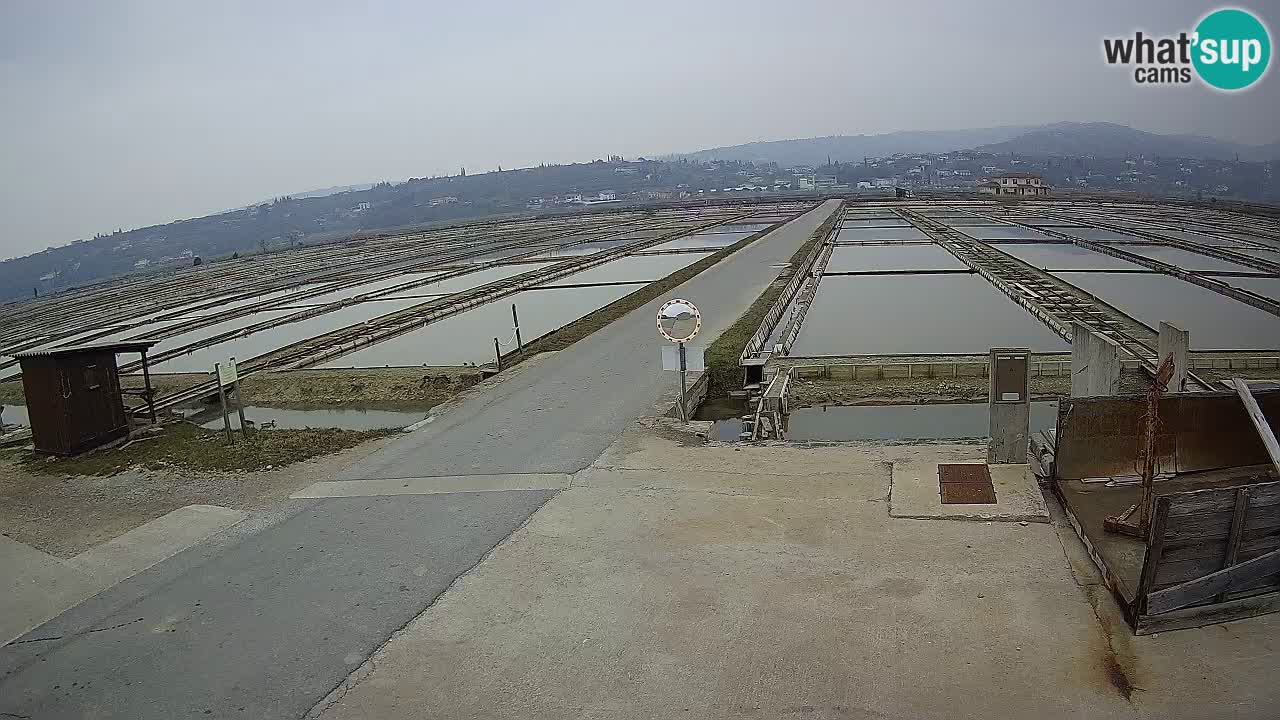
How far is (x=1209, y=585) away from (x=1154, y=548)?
0.40 m

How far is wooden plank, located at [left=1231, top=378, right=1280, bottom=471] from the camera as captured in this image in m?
5.88

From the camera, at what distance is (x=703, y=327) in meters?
18.2

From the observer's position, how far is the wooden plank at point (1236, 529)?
4789mm

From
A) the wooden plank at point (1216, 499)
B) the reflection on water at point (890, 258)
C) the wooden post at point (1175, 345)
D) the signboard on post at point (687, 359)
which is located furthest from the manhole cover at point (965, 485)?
the reflection on water at point (890, 258)

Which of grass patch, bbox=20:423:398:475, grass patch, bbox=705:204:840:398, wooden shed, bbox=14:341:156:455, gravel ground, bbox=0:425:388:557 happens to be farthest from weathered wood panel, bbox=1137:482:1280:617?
wooden shed, bbox=14:341:156:455

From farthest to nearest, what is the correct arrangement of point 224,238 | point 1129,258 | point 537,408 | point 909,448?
point 224,238 < point 1129,258 < point 537,408 < point 909,448

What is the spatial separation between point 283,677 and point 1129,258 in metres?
33.0

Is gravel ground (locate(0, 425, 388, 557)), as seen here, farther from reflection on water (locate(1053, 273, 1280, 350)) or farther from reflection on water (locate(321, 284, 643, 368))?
reflection on water (locate(1053, 273, 1280, 350))

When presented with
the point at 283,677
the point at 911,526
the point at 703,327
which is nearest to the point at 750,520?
the point at 911,526

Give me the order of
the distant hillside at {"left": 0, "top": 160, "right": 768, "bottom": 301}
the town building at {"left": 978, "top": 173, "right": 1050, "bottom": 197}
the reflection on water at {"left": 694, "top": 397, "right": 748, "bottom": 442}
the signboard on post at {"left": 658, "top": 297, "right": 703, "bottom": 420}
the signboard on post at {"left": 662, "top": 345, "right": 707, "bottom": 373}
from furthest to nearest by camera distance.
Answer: the distant hillside at {"left": 0, "top": 160, "right": 768, "bottom": 301} → the town building at {"left": 978, "top": 173, "right": 1050, "bottom": 197} → the reflection on water at {"left": 694, "top": 397, "right": 748, "bottom": 442} → the signboard on post at {"left": 662, "top": 345, "right": 707, "bottom": 373} → the signboard on post at {"left": 658, "top": 297, "right": 703, "bottom": 420}

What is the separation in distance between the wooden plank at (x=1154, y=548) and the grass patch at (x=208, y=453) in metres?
8.07

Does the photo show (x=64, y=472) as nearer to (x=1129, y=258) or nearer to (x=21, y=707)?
(x=21, y=707)

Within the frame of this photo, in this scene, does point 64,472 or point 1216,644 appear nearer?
point 1216,644

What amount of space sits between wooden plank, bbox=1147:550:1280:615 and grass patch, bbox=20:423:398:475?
8.15 meters
